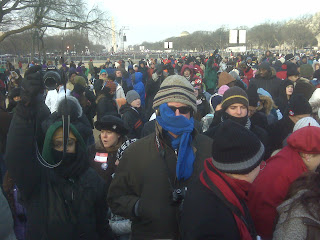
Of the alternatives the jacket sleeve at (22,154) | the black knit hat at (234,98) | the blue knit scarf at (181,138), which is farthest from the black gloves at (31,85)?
the black knit hat at (234,98)

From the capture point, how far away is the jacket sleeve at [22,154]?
204 centimetres

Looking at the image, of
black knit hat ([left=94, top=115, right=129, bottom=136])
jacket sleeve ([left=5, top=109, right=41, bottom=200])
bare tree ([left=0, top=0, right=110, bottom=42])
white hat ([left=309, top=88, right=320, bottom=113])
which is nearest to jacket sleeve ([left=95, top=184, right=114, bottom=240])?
jacket sleeve ([left=5, top=109, right=41, bottom=200])

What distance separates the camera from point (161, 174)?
2.19 metres

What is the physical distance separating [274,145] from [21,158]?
289 cm

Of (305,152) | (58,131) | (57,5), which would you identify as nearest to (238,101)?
(305,152)

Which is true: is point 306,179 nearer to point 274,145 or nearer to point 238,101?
point 238,101

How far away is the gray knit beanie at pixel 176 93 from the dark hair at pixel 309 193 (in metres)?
0.91

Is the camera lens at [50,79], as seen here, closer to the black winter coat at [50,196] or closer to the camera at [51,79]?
the camera at [51,79]

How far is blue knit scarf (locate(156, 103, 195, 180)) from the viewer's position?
85.7 inches

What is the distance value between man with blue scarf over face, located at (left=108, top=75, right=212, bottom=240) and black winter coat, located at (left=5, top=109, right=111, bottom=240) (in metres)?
0.29

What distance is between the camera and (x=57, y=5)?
25.1 meters

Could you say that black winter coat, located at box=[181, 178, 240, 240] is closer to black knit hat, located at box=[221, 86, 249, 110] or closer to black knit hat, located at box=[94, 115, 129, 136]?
black knit hat, located at box=[221, 86, 249, 110]

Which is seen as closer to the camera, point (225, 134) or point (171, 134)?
point (225, 134)

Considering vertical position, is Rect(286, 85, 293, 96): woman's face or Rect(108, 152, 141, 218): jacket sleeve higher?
Rect(286, 85, 293, 96): woman's face
